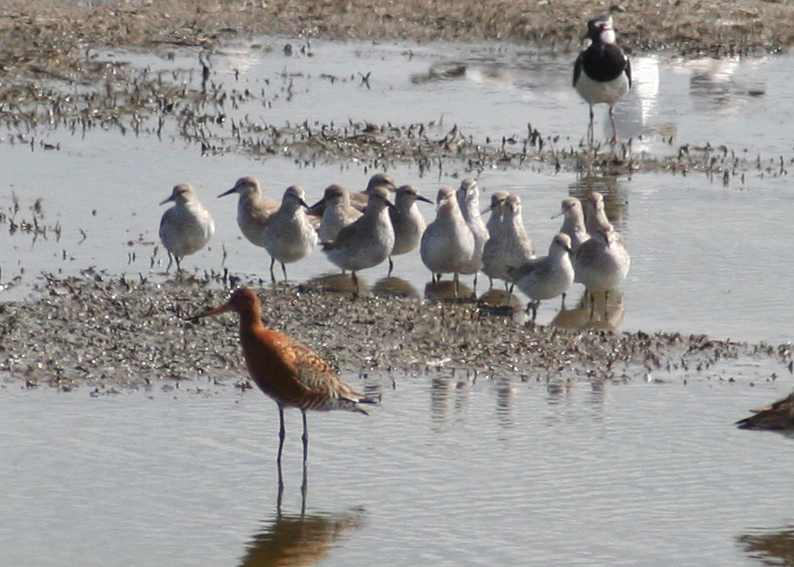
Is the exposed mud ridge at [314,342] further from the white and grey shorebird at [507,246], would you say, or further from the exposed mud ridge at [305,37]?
the exposed mud ridge at [305,37]

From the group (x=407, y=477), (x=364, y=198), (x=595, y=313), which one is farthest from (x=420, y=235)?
(x=407, y=477)

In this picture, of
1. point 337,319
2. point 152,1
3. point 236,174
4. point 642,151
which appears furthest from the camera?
point 152,1

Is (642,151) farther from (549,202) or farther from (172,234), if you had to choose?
(172,234)

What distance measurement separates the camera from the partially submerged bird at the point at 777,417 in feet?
28.6

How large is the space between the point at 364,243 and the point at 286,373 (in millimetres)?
4124

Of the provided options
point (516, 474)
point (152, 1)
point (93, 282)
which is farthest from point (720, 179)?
point (152, 1)

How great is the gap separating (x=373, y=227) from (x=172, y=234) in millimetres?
1645

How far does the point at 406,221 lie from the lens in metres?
14.1

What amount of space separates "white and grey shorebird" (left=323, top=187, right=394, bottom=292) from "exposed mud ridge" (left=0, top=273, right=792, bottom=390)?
2.64 ft

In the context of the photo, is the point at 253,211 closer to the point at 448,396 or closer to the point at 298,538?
the point at 448,396

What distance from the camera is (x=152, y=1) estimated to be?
27.3m

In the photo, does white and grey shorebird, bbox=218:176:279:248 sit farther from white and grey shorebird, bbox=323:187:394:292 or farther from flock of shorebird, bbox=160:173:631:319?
white and grey shorebird, bbox=323:187:394:292

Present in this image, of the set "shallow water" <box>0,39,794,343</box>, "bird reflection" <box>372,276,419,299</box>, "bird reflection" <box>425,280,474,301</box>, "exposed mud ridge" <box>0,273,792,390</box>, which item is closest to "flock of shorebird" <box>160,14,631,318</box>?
"bird reflection" <box>425,280,474,301</box>

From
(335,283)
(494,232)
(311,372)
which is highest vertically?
(494,232)
